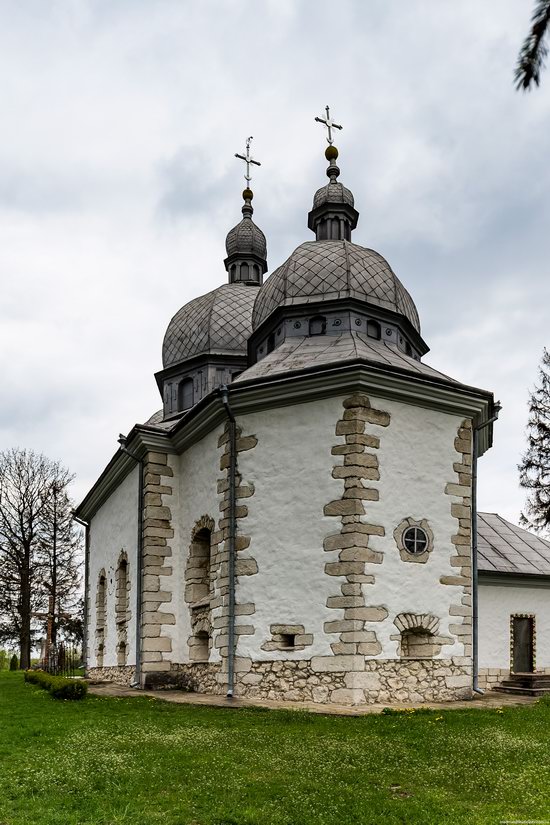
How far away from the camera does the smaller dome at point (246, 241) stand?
24125 mm

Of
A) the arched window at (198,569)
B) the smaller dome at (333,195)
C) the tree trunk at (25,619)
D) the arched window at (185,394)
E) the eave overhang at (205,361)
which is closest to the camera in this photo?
the arched window at (198,569)

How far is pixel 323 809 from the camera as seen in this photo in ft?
18.5

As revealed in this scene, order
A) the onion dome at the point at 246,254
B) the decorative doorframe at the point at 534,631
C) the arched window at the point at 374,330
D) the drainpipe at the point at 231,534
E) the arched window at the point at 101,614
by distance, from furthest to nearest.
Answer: the onion dome at the point at 246,254 → the arched window at the point at 101,614 → the arched window at the point at 374,330 → the decorative doorframe at the point at 534,631 → the drainpipe at the point at 231,534

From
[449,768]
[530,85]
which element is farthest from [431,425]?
[530,85]

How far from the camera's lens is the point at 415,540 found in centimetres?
1194

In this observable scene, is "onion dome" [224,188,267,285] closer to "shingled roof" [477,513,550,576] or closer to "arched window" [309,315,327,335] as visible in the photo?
"arched window" [309,315,327,335]

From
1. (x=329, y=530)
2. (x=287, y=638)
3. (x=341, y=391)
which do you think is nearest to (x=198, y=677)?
(x=287, y=638)

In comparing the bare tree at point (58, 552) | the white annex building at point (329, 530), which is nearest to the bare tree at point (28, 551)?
the bare tree at point (58, 552)

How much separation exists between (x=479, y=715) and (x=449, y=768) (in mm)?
3247

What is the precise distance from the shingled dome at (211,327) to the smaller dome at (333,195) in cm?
368

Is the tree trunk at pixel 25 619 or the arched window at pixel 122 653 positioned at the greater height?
the arched window at pixel 122 653

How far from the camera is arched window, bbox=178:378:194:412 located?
2055 centimetres

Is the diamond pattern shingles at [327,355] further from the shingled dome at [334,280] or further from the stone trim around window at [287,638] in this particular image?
the stone trim around window at [287,638]

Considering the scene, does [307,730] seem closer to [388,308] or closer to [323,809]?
[323,809]
